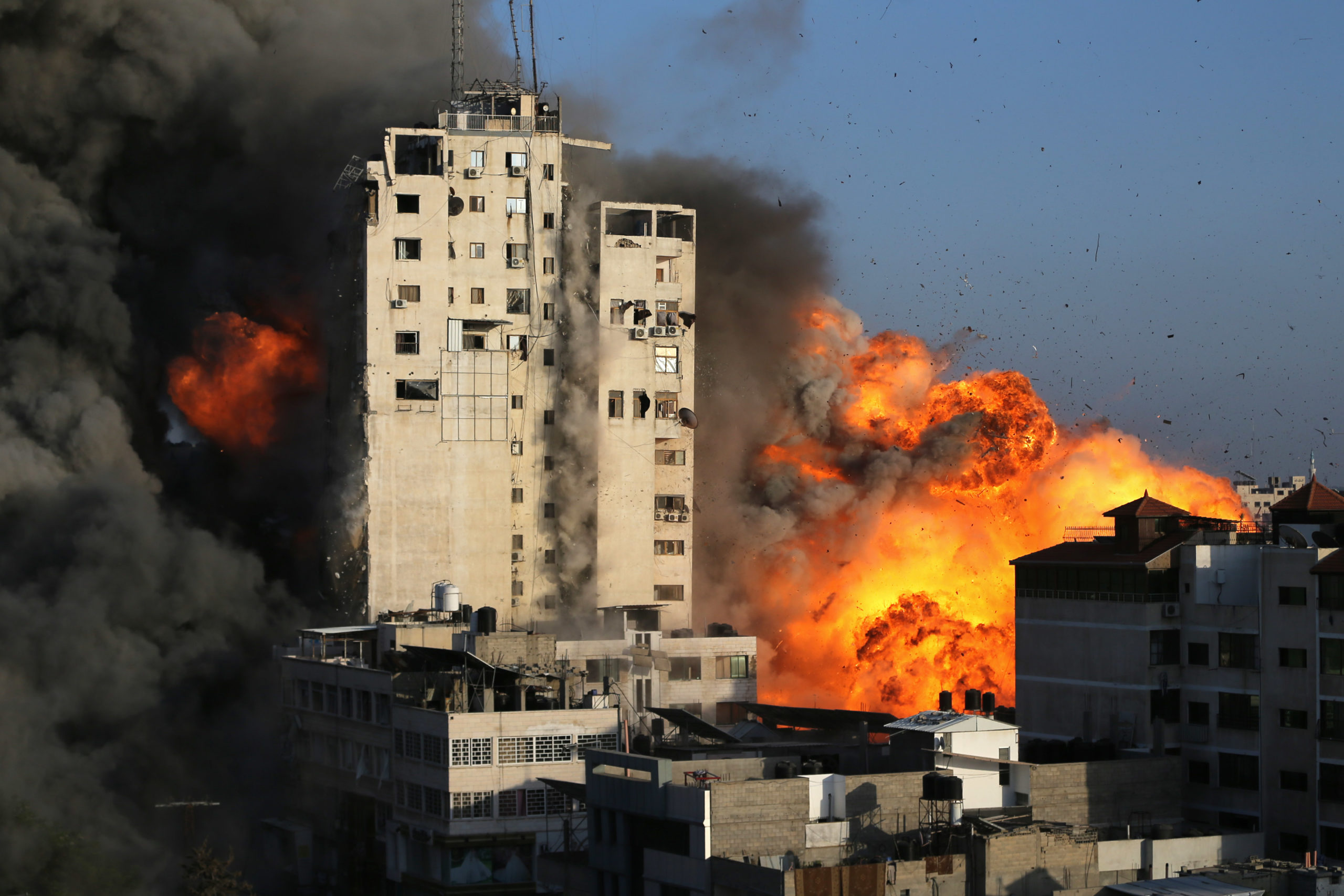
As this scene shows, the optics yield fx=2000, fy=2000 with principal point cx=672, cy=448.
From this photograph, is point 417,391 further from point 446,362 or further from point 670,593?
point 670,593

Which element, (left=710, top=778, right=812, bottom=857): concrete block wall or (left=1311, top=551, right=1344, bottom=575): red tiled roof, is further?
(left=1311, top=551, right=1344, bottom=575): red tiled roof

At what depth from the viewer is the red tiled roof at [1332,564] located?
68.2 meters

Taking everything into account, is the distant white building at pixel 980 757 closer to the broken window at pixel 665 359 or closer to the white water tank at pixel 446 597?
the white water tank at pixel 446 597

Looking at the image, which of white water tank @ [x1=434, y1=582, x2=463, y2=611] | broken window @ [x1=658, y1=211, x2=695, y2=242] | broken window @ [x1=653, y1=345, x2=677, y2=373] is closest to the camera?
white water tank @ [x1=434, y1=582, x2=463, y2=611]

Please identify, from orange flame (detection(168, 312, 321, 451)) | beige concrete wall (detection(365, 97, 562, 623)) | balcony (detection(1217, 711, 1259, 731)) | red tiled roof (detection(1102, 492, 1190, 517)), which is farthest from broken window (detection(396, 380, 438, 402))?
balcony (detection(1217, 711, 1259, 731))

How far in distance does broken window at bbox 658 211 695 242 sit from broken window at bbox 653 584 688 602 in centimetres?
1806

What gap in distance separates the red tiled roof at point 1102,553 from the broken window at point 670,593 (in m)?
29.0

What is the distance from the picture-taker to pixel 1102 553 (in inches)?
3007

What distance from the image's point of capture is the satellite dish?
7119 centimetres

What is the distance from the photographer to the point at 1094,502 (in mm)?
103938

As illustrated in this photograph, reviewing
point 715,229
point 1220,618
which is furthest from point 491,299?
point 1220,618

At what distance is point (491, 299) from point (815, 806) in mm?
45712

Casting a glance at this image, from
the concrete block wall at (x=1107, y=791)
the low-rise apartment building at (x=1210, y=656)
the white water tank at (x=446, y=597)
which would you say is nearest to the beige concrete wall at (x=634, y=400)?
the white water tank at (x=446, y=597)

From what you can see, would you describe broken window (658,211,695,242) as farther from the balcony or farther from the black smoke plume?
the balcony
